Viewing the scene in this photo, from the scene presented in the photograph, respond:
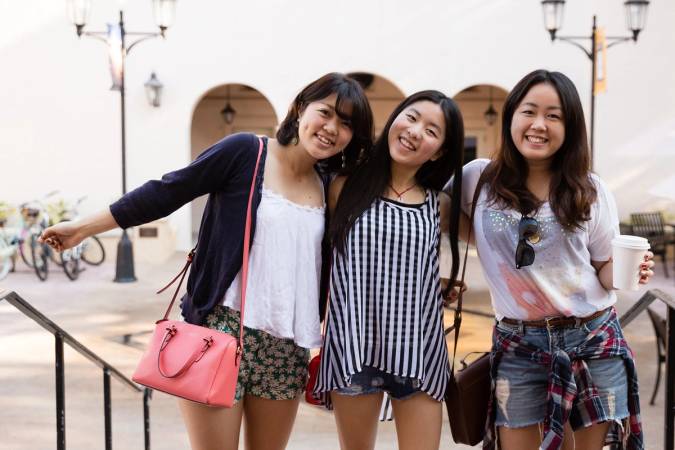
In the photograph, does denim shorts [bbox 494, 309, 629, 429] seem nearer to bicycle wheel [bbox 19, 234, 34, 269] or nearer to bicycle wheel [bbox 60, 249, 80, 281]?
bicycle wheel [bbox 60, 249, 80, 281]

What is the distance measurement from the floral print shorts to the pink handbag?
0.19 feet

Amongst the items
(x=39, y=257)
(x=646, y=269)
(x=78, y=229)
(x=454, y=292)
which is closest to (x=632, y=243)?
→ (x=646, y=269)

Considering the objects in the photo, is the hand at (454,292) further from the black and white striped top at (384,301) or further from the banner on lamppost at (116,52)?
the banner on lamppost at (116,52)

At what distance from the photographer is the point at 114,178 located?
44.8 ft

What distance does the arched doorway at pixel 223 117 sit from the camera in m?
17.3

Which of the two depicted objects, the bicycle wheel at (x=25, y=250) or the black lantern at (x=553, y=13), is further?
the bicycle wheel at (x=25, y=250)

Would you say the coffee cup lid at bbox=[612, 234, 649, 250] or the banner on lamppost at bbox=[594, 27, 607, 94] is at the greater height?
the banner on lamppost at bbox=[594, 27, 607, 94]

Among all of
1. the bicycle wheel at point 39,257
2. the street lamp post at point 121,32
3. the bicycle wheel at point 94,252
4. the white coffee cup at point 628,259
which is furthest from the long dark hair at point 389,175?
the bicycle wheel at point 94,252

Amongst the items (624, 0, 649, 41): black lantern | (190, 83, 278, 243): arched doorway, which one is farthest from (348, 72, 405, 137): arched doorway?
(624, 0, 649, 41): black lantern

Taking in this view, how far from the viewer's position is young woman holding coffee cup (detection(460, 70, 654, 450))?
2148 millimetres

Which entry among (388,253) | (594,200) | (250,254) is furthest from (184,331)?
(594,200)

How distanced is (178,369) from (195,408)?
16cm

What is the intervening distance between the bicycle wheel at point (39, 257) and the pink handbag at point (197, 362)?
9586 mm

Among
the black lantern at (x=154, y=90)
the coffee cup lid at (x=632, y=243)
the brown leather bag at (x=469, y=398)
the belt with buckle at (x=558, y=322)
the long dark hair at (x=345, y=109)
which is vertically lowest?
the brown leather bag at (x=469, y=398)
